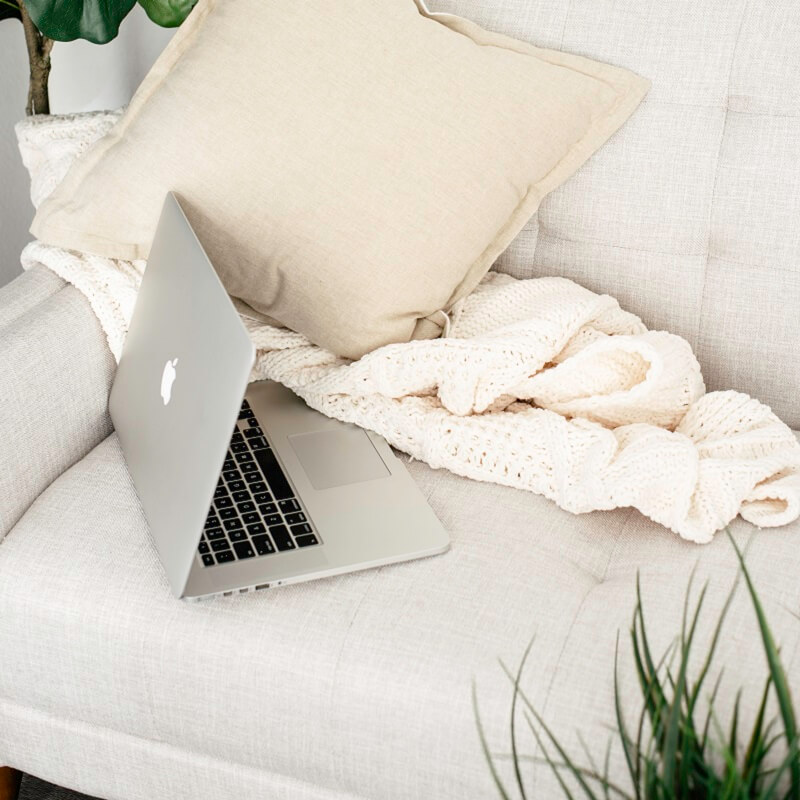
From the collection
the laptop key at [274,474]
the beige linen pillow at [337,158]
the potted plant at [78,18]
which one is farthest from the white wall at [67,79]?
the laptop key at [274,474]

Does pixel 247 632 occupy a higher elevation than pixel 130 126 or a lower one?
lower

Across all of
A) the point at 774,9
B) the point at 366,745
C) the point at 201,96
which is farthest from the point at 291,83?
the point at 366,745

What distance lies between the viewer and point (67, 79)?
1.92 meters

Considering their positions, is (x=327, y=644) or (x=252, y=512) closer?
(x=327, y=644)

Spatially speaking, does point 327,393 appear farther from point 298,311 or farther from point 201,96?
point 201,96

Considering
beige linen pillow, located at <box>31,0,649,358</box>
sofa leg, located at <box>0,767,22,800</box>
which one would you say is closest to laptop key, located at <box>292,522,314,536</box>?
beige linen pillow, located at <box>31,0,649,358</box>

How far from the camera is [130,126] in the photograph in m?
1.21

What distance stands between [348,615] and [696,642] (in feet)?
1.02

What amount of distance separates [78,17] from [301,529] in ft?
2.91

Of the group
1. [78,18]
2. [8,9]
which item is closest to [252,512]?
[78,18]

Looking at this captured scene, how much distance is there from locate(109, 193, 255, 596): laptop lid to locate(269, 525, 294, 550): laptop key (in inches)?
4.1

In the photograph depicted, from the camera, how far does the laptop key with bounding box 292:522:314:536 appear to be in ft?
3.29

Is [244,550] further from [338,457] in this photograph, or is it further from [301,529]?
[338,457]

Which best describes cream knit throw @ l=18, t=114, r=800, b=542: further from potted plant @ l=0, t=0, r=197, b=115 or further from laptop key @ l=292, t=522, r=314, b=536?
potted plant @ l=0, t=0, r=197, b=115
